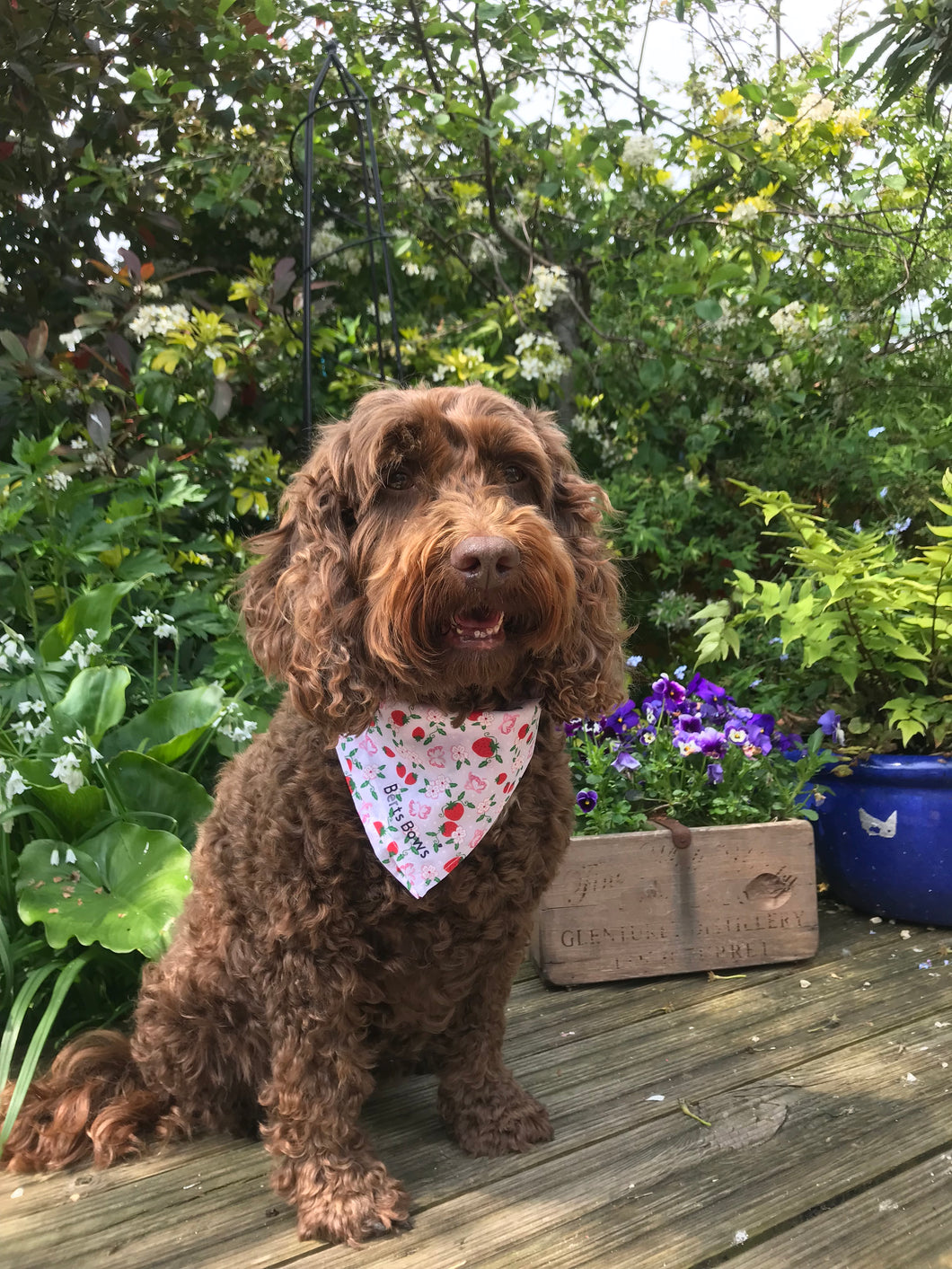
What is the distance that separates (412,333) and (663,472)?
1140 millimetres

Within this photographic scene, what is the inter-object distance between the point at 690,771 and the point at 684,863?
1.02 feet

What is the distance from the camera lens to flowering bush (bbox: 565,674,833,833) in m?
2.78

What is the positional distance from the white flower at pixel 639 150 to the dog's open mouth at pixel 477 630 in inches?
101

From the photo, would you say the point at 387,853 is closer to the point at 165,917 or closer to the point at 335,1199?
the point at 335,1199

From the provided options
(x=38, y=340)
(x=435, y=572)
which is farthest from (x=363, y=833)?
(x=38, y=340)

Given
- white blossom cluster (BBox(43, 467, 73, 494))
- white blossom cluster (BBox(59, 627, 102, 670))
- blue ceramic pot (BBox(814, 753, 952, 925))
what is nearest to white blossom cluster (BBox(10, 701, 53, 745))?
white blossom cluster (BBox(59, 627, 102, 670))

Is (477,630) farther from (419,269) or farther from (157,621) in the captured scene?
(419,269)

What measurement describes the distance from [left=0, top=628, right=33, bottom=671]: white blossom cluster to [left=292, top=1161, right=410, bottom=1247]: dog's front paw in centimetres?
148

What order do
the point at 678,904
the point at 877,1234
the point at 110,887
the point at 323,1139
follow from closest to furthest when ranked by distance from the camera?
the point at 877,1234 < the point at 323,1139 < the point at 110,887 < the point at 678,904

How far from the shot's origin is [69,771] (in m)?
2.20

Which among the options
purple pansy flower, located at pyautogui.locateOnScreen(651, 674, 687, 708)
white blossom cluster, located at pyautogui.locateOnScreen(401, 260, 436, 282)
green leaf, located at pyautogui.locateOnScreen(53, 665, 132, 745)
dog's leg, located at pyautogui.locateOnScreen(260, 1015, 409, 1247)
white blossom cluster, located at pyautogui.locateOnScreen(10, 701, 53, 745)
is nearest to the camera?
dog's leg, located at pyautogui.locateOnScreen(260, 1015, 409, 1247)

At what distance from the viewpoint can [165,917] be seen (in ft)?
7.22

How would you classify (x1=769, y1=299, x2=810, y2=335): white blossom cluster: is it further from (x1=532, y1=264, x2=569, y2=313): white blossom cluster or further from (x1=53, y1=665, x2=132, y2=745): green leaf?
(x1=53, y1=665, x2=132, y2=745): green leaf

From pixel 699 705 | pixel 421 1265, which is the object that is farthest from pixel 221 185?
pixel 421 1265
